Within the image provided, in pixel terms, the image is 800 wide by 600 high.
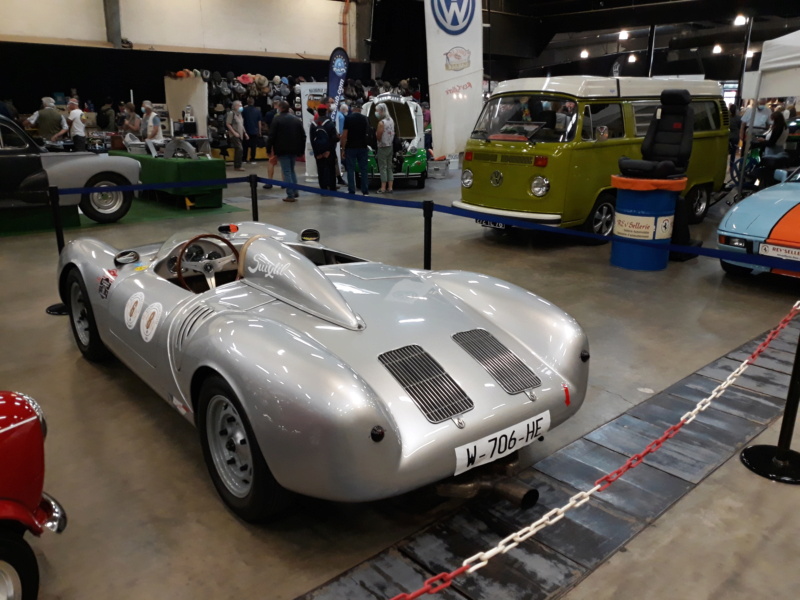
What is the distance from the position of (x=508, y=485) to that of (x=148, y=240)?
23.6 ft

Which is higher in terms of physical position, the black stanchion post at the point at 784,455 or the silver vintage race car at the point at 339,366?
the silver vintage race car at the point at 339,366

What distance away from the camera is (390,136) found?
12.2 meters

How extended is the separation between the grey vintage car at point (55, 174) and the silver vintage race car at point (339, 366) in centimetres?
603

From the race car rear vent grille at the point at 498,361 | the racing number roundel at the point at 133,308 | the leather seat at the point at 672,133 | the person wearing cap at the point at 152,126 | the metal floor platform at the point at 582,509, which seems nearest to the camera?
the metal floor platform at the point at 582,509

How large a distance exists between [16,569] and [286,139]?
400 inches

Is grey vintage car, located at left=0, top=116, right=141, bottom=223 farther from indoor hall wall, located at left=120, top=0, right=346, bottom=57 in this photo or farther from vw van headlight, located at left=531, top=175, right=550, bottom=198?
indoor hall wall, located at left=120, top=0, right=346, bottom=57

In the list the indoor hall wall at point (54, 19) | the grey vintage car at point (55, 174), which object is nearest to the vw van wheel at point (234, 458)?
the grey vintage car at point (55, 174)

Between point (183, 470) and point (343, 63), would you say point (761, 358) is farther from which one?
point (343, 63)

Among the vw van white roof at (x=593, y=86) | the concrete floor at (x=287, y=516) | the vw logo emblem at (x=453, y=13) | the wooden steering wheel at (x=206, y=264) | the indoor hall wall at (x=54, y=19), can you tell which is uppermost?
the indoor hall wall at (x=54, y=19)

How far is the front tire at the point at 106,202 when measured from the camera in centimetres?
939

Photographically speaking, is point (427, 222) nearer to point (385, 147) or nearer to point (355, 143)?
point (355, 143)

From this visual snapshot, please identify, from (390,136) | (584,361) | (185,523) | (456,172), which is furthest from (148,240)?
(456,172)

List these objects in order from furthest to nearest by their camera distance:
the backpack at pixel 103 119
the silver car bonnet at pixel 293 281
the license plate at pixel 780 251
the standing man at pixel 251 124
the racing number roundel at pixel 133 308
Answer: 1. the standing man at pixel 251 124
2. the backpack at pixel 103 119
3. the license plate at pixel 780 251
4. the racing number roundel at pixel 133 308
5. the silver car bonnet at pixel 293 281

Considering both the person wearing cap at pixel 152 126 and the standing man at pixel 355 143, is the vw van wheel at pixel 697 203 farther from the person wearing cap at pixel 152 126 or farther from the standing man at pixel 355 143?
the person wearing cap at pixel 152 126
